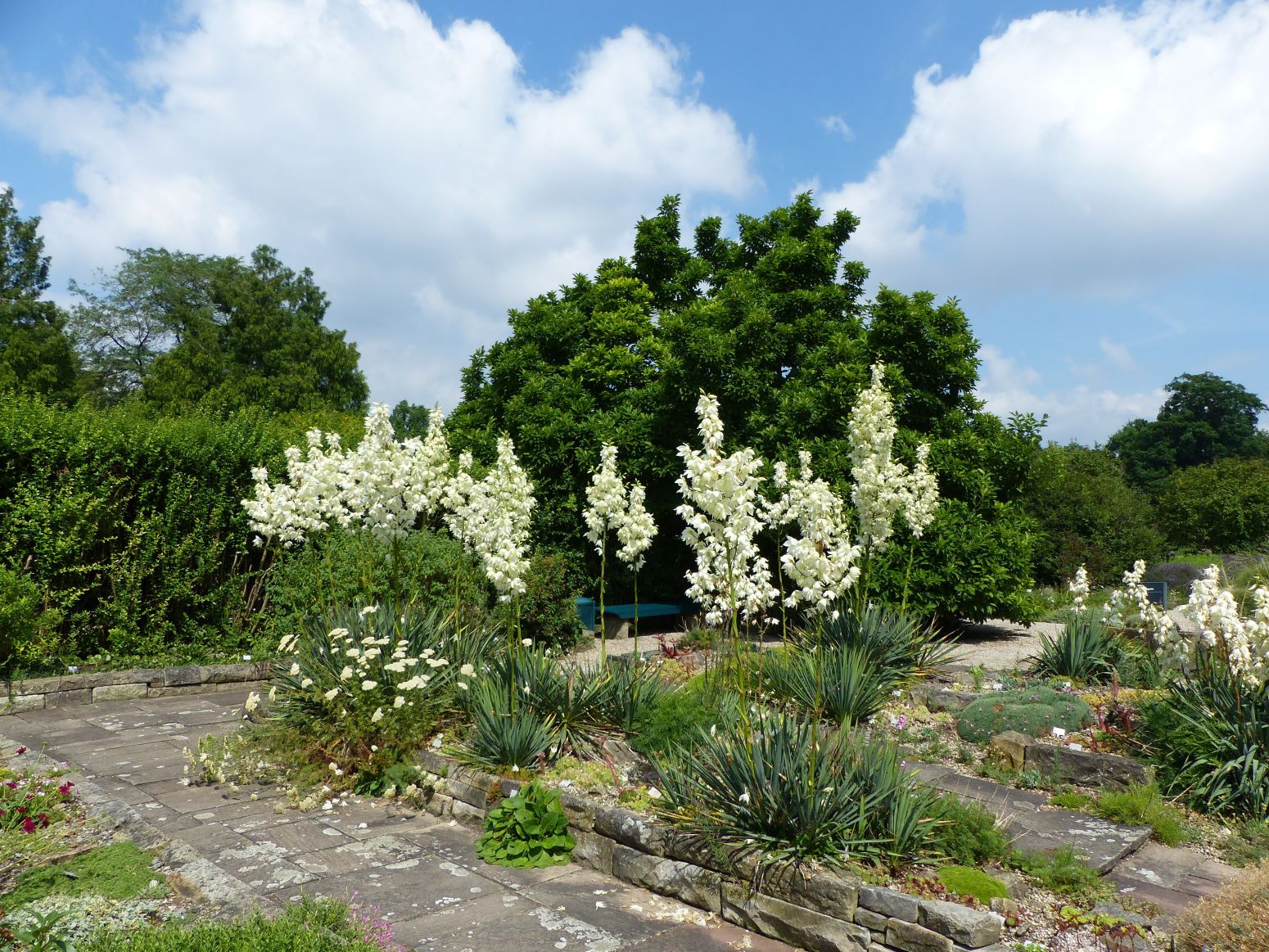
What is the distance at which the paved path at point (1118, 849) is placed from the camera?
4.44m

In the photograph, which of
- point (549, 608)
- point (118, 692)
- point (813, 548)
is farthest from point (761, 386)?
point (118, 692)

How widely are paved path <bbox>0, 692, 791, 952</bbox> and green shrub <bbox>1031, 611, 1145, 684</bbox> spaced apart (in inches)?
224

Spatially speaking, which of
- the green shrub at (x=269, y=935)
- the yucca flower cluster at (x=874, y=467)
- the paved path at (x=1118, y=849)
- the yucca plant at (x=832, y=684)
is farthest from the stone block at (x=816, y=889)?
the yucca flower cluster at (x=874, y=467)

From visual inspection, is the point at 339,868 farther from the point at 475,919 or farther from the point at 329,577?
the point at 329,577

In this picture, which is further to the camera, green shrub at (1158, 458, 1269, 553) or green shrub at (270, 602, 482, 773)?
green shrub at (1158, 458, 1269, 553)

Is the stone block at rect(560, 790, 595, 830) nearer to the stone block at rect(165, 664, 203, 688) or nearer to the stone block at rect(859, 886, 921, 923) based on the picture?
the stone block at rect(859, 886, 921, 923)

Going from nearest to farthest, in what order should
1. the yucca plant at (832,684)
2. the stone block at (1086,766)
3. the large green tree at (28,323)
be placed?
the stone block at (1086,766), the yucca plant at (832,684), the large green tree at (28,323)

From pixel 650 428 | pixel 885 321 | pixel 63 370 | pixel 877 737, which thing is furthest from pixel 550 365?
pixel 63 370

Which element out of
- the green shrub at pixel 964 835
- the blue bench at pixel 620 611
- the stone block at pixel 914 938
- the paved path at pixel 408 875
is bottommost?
the paved path at pixel 408 875

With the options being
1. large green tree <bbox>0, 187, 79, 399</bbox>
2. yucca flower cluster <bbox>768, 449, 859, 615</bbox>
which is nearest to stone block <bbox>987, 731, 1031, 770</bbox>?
yucca flower cluster <bbox>768, 449, 859, 615</bbox>

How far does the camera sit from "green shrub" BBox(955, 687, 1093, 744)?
671 cm

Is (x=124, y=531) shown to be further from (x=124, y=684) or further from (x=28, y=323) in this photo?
(x=28, y=323)

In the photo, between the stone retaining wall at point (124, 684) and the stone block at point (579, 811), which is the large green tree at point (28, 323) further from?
the stone block at point (579, 811)

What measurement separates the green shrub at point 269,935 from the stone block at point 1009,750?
14.8 ft
